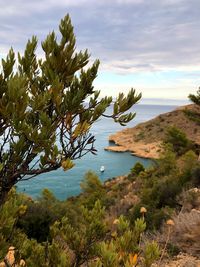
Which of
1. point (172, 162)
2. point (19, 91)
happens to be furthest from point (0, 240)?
point (172, 162)

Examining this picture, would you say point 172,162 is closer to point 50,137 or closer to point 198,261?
point 198,261

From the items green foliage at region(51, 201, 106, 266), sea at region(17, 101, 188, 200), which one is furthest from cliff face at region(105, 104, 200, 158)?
green foliage at region(51, 201, 106, 266)

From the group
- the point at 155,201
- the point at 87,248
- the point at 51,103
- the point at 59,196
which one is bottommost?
the point at 59,196

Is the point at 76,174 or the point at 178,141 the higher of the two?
the point at 178,141

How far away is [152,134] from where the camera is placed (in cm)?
9150

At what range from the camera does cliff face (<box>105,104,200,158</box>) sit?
8175cm

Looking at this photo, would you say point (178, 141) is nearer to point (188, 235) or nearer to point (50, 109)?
point (188, 235)

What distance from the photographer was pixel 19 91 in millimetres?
2379

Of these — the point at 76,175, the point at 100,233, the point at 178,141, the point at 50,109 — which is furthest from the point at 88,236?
the point at 76,175

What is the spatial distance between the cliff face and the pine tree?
75.0 meters

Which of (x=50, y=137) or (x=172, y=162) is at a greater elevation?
(x=50, y=137)

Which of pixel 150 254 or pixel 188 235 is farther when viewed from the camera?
pixel 188 235

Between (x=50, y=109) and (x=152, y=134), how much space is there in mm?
89576

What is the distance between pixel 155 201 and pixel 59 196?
3264 cm
